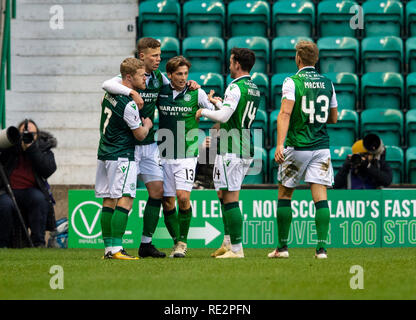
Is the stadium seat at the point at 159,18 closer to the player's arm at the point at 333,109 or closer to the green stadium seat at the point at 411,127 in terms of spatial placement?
the green stadium seat at the point at 411,127

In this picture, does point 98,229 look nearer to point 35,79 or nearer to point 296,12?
point 35,79

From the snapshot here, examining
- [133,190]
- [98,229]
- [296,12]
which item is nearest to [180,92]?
[133,190]

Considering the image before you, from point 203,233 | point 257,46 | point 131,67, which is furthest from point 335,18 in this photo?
point 131,67

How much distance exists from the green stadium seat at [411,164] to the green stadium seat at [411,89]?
1.16m

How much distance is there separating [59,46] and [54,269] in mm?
7630

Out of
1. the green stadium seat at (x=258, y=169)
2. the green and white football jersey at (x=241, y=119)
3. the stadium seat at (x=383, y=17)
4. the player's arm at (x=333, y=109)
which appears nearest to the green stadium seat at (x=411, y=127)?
the stadium seat at (x=383, y=17)

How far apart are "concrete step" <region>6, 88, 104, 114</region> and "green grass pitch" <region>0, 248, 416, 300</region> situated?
5.79m

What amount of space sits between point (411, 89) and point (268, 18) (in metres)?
2.42

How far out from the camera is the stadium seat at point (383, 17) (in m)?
13.2

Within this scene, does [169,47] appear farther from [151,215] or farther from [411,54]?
[151,215]

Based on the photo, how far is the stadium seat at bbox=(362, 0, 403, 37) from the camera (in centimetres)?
1318

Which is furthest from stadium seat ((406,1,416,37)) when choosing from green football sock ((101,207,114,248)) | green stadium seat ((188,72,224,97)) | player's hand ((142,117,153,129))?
green football sock ((101,207,114,248))

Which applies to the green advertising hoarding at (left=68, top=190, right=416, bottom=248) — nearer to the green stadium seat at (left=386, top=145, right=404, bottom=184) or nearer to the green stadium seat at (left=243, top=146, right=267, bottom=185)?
the green stadium seat at (left=243, top=146, right=267, bottom=185)

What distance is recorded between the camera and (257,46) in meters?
12.5
